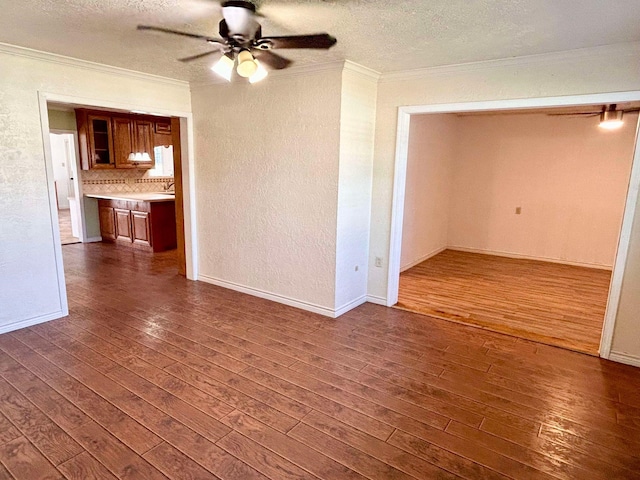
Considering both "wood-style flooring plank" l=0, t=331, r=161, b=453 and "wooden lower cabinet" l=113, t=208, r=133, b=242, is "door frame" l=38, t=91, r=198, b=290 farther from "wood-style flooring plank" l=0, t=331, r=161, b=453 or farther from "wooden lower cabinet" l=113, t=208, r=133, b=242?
"wooden lower cabinet" l=113, t=208, r=133, b=242

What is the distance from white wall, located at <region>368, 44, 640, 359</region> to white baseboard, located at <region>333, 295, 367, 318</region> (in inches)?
4.7

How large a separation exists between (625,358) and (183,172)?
4.90 m

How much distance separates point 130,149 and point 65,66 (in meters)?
3.99

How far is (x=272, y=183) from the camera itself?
4195mm

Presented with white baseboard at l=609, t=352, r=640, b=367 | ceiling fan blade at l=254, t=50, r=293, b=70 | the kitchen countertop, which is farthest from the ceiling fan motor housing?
the kitchen countertop

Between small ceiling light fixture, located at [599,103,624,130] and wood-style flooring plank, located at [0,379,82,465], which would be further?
small ceiling light fixture, located at [599,103,624,130]

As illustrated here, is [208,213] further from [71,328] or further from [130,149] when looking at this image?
[130,149]

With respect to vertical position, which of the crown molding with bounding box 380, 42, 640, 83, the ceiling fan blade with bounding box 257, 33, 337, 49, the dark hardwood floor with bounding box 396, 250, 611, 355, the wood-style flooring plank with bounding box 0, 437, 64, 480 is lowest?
the wood-style flooring plank with bounding box 0, 437, 64, 480

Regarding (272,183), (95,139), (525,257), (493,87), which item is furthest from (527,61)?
(95,139)

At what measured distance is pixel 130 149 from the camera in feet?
24.3

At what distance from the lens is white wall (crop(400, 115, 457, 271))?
5723mm

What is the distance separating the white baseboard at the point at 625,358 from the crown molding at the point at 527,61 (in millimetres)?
2275

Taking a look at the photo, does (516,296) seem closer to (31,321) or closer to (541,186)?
(541,186)

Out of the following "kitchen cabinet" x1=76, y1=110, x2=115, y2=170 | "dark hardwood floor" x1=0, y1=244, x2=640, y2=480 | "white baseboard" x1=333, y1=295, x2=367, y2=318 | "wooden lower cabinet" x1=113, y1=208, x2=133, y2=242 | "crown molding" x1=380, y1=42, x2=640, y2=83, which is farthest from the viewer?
"wooden lower cabinet" x1=113, y1=208, x2=133, y2=242
